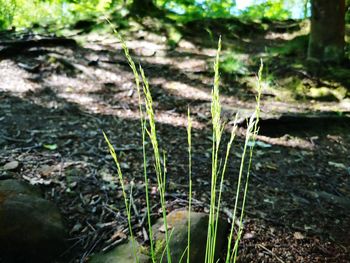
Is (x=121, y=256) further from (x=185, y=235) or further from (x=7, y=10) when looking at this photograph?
(x=7, y=10)

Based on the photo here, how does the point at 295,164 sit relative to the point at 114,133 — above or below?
below

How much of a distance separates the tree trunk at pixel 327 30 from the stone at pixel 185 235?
155 inches

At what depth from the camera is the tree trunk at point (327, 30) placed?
487cm

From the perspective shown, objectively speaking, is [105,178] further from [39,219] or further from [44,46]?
[44,46]

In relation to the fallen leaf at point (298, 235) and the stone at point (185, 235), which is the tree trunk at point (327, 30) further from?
the stone at point (185, 235)

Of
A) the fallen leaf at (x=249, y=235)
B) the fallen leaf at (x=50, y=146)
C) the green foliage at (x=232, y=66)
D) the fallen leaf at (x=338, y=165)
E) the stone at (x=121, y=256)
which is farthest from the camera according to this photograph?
the green foliage at (x=232, y=66)

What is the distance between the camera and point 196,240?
2014mm

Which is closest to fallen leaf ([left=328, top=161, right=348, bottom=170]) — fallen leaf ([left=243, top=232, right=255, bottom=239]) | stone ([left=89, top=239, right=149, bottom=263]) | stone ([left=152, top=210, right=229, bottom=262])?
fallen leaf ([left=243, top=232, right=255, bottom=239])

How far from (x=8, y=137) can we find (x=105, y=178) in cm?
109

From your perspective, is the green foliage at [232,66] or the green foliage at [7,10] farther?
the green foliage at [7,10]

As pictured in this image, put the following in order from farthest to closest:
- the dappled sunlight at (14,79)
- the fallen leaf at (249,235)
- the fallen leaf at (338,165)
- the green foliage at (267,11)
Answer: the green foliage at (267,11) → the dappled sunlight at (14,79) → the fallen leaf at (338,165) → the fallen leaf at (249,235)

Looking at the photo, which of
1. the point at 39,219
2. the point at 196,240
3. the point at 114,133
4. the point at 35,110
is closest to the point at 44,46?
the point at 35,110

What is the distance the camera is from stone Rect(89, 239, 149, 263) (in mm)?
1814

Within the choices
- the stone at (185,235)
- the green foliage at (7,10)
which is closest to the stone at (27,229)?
the stone at (185,235)
